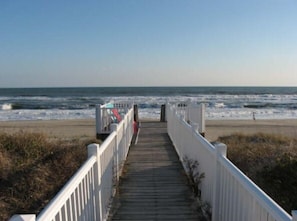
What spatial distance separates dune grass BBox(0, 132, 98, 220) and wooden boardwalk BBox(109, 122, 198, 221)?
4.51 feet

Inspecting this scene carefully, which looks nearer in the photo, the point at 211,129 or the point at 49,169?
the point at 49,169

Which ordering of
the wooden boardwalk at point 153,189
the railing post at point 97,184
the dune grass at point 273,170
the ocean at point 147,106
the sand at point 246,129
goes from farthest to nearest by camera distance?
1. the ocean at point 147,106
2. the sand at point 246,129
3. the dune grass at point 273,170
4. the wooden boardwalk at point 153,189
5. the railing post at point 97,184

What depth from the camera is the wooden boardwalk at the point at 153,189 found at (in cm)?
459

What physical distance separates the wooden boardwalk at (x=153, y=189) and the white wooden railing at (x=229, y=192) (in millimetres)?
536

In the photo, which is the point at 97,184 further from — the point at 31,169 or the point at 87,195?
the point at 31,169

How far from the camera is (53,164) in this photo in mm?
7047

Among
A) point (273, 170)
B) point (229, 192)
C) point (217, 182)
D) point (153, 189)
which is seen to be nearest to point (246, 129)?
point (273, 170)

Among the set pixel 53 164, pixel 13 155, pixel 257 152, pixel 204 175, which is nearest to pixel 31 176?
pixel 53 164

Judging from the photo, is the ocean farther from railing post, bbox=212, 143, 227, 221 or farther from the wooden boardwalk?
railing post, bbox=212, 143, 227, 221

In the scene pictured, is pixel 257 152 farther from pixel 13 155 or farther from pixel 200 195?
pixel 13 155

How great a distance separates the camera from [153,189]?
5598mm

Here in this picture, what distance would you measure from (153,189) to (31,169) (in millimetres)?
2903

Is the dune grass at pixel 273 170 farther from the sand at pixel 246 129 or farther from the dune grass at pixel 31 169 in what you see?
the sand at pixel 246 129

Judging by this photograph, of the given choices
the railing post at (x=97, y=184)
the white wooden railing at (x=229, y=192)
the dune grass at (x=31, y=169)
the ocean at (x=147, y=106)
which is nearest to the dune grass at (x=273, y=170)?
the white wooden railing at (x=229, y=192)
